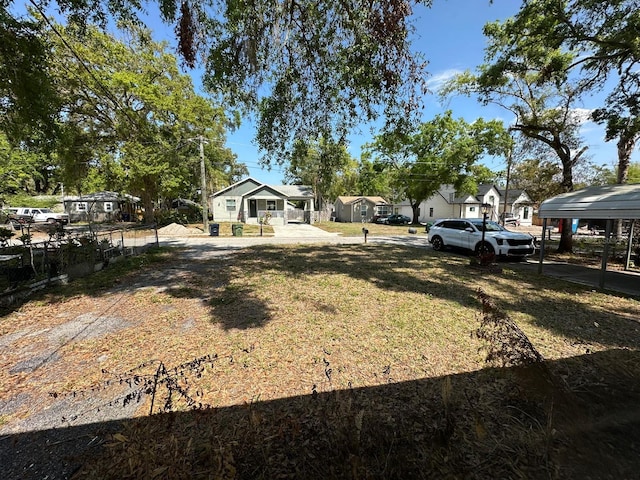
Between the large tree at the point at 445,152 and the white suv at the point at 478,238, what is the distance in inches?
659

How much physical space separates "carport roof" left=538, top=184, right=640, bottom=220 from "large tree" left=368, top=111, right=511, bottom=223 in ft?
68.0

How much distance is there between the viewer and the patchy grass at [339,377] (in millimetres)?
2158

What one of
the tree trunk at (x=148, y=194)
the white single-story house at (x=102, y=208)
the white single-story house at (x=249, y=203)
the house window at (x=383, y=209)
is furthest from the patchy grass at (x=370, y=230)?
the white single-story house at (x=102, y=208)

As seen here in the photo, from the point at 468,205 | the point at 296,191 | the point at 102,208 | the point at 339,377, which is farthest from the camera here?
the point at 468,205

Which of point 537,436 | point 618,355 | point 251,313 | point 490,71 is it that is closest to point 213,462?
point 537,436

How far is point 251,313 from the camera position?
18.1ft

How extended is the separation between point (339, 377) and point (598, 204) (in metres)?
8.64

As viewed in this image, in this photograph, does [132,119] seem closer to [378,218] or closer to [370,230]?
[370,230]

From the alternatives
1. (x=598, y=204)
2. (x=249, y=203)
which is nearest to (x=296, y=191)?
(x=249, y=203)

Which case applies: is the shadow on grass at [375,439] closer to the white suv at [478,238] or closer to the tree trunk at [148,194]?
the white suv at [478,238]

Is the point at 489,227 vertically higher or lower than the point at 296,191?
lower

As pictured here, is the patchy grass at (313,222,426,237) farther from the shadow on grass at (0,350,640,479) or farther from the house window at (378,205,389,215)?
the shadow on grass at (0,350,640,479)

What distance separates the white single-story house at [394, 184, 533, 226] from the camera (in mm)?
36219

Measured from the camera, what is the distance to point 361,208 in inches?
1604
